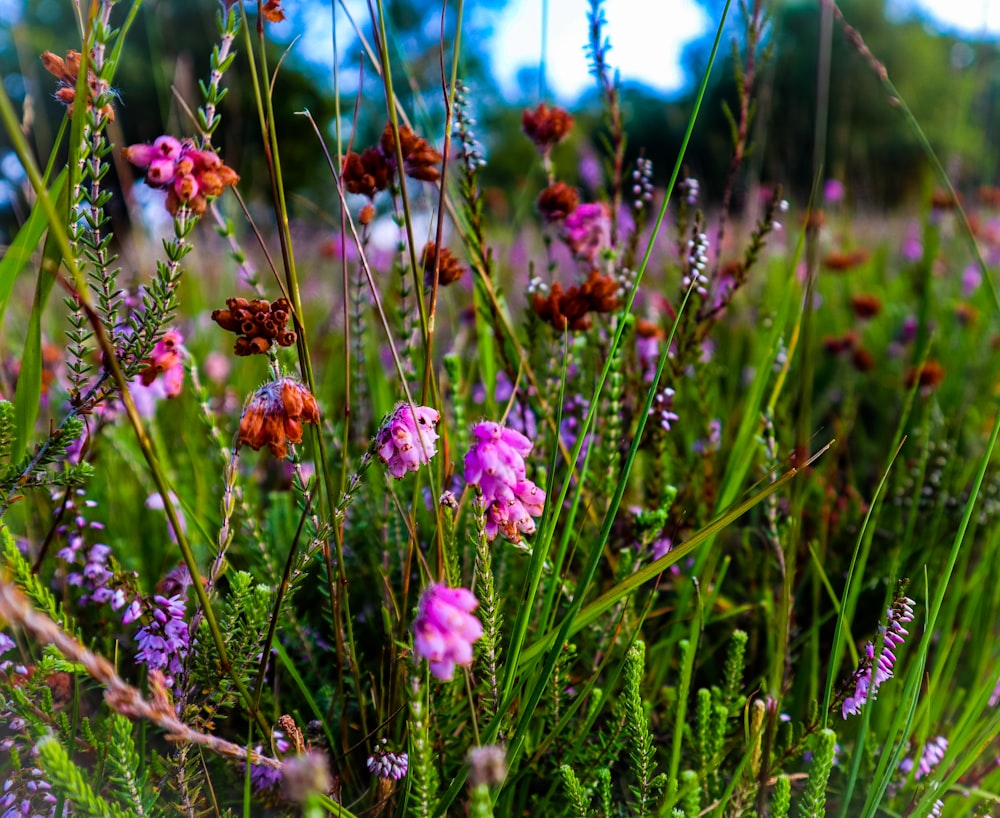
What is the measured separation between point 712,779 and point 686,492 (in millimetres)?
594

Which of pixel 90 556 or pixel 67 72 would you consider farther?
pixel 90 556

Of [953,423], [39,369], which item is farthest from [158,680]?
[953,423]

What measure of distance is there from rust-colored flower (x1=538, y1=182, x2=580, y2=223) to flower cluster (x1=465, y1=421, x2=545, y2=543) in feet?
2.19

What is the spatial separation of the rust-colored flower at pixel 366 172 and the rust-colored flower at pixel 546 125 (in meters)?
0.42

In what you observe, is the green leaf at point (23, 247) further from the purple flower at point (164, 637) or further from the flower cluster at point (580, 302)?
the flower cluster at point (580, 302)

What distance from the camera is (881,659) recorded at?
779 mm

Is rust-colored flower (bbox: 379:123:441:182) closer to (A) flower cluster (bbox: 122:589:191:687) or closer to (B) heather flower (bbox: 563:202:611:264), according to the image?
(B) heather flower (bbox: 563:202:611:264)

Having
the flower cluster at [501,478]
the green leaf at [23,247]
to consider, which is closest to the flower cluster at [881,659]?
the flower cluster at [501,478]

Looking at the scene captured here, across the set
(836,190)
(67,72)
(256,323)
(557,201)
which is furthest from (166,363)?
(836,190)

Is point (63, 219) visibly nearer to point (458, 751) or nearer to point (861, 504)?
point (458, 751)

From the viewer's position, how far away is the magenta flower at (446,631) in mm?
527

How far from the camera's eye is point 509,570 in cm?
122

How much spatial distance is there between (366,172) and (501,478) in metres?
0.57

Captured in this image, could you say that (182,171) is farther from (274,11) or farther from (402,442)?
(402,442)
